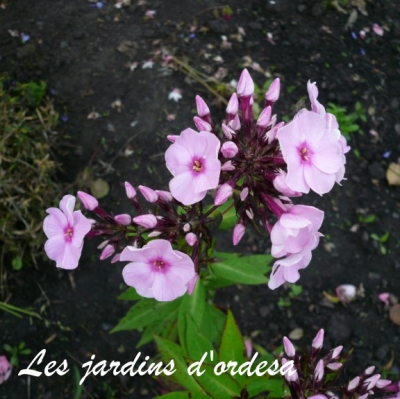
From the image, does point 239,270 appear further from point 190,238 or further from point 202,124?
point 202,124

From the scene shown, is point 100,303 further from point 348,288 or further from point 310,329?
point 348,288

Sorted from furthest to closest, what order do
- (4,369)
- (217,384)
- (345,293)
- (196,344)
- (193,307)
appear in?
(345,293), (4,369), (193,307), (196,344), (217,384)

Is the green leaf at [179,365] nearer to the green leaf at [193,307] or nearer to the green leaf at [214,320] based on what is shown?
the green leaf at [193,307]

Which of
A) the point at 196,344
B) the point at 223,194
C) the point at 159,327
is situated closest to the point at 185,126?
the point at 159,327

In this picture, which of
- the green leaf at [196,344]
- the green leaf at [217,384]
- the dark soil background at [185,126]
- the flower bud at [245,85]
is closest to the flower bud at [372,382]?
the green leaf at [217,384]

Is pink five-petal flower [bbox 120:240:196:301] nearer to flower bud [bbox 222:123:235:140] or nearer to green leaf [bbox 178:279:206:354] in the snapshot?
flower bud [bbox 222:123:235:140]
